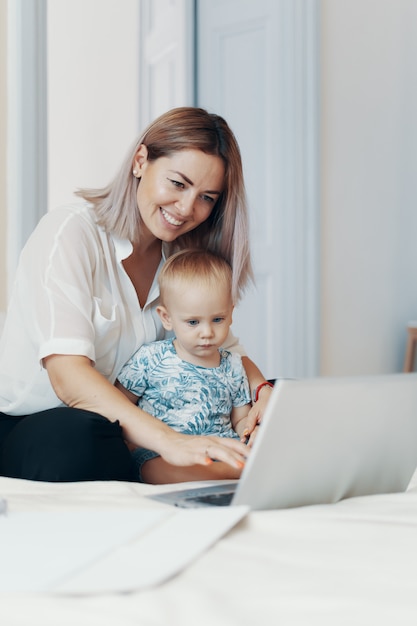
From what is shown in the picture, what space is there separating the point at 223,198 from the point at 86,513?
118 cm

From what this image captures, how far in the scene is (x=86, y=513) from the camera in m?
0.78

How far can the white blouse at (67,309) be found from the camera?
1541mm

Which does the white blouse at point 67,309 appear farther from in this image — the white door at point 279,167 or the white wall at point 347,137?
the white wall at point 347,137

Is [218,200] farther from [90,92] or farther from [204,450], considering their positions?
[90,92]

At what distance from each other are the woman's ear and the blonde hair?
8.1 inches

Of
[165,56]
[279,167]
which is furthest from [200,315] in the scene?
[165,56]

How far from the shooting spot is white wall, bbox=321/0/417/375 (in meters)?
3.55

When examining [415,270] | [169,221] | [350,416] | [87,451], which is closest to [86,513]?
[350,416]

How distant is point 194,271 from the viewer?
5.71ft

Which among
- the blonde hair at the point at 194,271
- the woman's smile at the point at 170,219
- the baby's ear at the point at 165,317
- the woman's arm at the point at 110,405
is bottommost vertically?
the woman's arm at the point at 110,405

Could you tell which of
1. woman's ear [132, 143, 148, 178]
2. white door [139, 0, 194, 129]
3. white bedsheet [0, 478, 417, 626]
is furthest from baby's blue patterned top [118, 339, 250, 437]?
white door [139, 0, 194, 129]

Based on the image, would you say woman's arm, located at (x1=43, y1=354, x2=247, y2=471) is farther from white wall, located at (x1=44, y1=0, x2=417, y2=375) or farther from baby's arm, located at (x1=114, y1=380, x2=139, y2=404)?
white wall, located at (x1=44, y1=0, x2=417, y2=375)

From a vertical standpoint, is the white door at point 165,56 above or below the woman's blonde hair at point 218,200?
above

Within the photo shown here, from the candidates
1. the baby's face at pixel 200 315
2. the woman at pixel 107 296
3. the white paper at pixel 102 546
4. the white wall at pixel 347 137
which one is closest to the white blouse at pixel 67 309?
the woman at pixel 107 296
